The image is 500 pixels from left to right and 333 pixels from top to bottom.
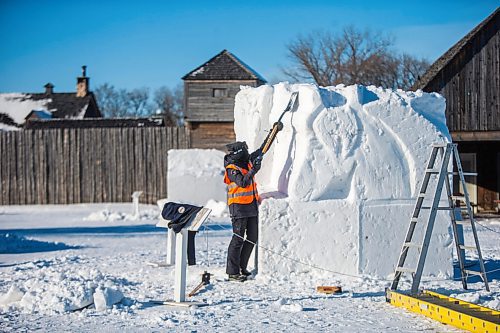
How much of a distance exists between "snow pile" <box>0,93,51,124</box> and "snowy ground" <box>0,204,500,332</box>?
40.0 meters

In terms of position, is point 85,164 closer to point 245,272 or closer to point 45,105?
point 245,272

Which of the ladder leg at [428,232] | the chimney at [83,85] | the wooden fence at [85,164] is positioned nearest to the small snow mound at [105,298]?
the ladder leg at [428,232]

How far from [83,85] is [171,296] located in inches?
1900

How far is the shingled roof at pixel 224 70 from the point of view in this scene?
3147cm

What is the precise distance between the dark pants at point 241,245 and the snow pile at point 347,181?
15 cm

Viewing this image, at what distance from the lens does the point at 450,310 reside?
684 centimetres

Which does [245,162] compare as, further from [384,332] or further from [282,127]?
[384,332]

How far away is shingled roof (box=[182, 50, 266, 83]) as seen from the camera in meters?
31.5

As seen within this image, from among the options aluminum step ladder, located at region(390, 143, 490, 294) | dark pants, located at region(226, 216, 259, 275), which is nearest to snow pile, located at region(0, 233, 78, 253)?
dark pants, located at region(226, 216, 259, 275)

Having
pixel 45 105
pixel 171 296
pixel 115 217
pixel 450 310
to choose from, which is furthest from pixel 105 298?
pixel 45 105

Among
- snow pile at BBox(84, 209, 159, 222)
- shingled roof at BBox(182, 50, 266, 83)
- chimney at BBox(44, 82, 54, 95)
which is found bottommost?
snow pile at BBox(84, 209, 159, 222)

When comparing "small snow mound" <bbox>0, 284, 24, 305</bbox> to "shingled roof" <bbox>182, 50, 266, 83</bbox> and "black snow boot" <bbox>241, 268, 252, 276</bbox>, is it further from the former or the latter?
"shingled roof" <bbox>182, 50, 266, 83</bbox>

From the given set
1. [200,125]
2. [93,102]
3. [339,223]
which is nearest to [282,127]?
[339,223]

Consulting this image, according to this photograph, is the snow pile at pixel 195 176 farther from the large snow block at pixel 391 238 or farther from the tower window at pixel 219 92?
the large snow block at pixel 391 238
